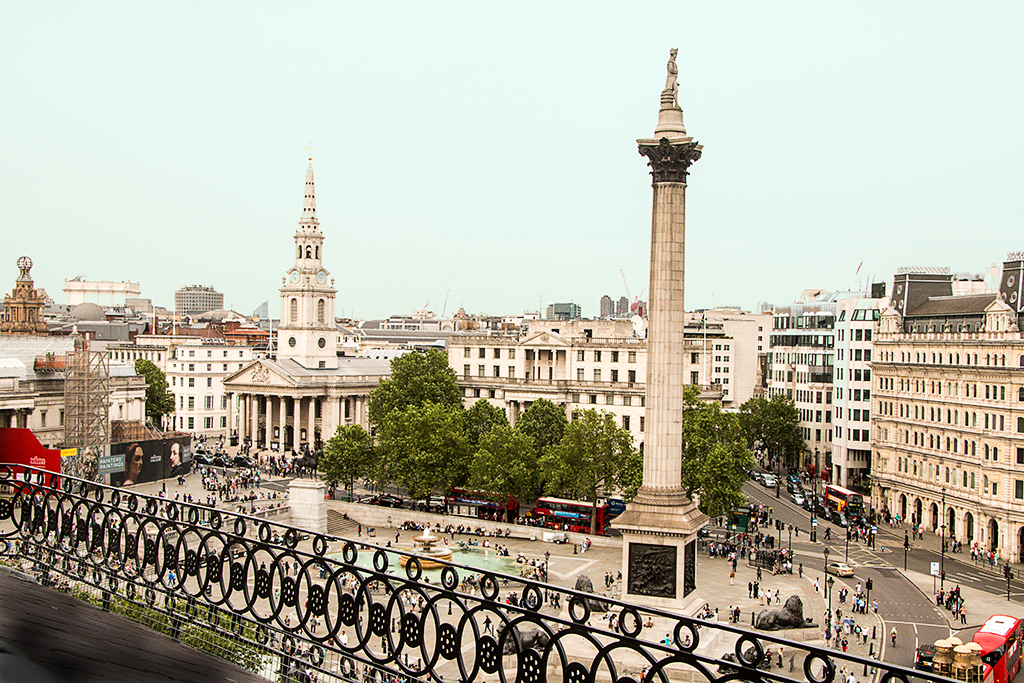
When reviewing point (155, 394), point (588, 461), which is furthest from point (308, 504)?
point (155, 394)

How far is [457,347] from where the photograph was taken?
286 feet

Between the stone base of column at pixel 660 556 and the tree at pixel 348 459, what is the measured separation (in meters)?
33.4

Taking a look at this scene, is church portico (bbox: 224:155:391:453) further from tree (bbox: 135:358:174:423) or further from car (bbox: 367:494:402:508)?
car (bbox: 367:494:402:508)

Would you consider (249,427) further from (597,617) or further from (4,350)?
(597,617)

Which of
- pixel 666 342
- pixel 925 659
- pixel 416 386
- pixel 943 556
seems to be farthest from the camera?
pixel 416 386

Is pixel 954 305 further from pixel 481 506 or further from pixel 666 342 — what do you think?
pixel 666 342

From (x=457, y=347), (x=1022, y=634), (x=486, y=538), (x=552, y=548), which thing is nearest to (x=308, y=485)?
(x=486, y=538)

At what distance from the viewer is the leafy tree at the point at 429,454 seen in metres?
63.8

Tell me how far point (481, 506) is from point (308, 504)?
465 inches

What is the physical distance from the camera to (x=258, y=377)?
96812 mm

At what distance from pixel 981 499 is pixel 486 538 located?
30.1m

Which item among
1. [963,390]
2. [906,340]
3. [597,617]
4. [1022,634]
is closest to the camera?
[1022,634]

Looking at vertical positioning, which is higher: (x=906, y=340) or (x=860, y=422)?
(x=906, y=340)

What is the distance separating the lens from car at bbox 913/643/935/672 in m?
31.9
